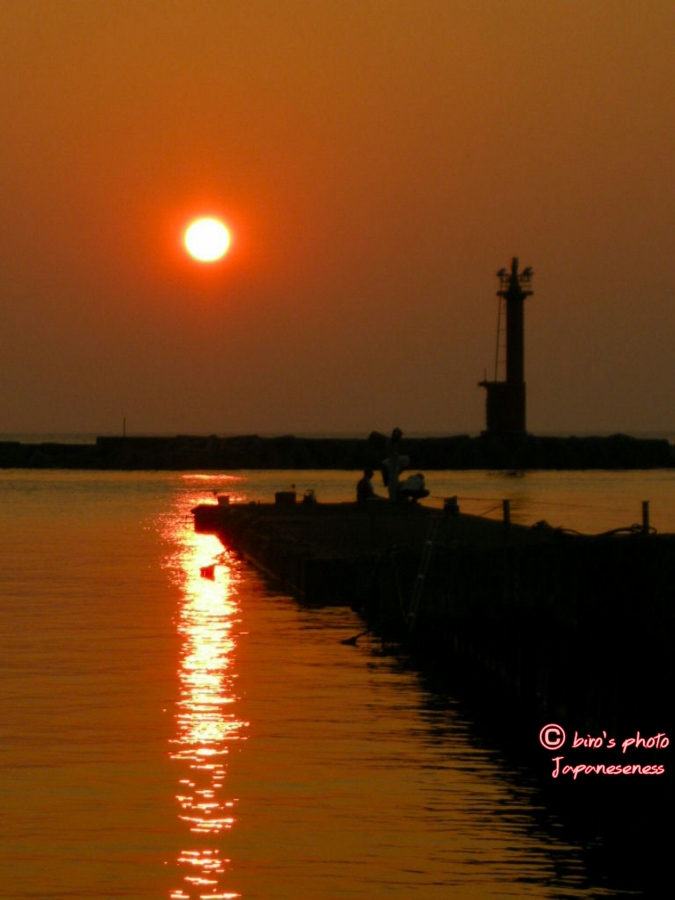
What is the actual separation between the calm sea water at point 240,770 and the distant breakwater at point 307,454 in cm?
8778

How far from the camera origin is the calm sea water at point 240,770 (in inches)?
419

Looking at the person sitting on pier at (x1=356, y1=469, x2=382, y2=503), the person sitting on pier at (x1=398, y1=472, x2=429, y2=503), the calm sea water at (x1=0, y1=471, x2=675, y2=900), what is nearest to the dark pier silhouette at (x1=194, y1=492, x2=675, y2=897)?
the calm sea water at (x1=0, y1=471, x2=675, y2=900)

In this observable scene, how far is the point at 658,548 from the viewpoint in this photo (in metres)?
14.5

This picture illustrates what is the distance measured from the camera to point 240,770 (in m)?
13.7

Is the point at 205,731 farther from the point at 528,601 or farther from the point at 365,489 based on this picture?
the point at 365,489

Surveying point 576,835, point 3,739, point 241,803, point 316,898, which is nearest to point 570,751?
point 576,835

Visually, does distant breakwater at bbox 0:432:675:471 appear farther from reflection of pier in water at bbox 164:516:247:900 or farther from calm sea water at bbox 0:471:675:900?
calm sea water at bbox 0:471:675:900

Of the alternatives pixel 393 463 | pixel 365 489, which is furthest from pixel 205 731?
pixel 365 489

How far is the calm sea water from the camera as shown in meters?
10.6

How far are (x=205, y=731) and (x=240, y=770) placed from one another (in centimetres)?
191

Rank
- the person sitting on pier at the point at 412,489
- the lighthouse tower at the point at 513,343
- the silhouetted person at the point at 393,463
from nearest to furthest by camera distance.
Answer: the silhouetted person at the point at 393,463 < the person sitting on pier at the point at 412,489 < the lighthouse tower at the point at 513,343

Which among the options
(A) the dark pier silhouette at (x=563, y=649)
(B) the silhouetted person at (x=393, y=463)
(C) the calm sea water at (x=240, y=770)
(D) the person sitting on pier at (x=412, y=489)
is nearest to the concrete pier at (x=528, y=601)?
(A) the dark pier silhouette at (x=563, y=649)

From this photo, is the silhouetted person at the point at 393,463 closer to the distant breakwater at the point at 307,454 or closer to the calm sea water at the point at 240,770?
the calm sea water at the point at 240,770

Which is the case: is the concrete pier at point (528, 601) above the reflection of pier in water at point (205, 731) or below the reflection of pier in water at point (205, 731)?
above
